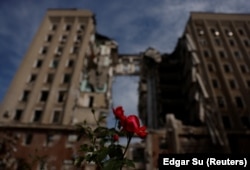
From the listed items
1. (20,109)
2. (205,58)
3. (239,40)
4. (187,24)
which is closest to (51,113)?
(20,109)

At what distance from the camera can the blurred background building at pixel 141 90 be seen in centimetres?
2553

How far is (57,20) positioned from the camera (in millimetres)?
42969

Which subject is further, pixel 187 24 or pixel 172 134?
pixel 187 24

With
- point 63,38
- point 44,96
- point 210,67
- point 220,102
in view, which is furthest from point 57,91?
point 210,67

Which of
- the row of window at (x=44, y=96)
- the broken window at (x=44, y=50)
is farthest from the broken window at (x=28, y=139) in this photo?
the broken window at (x=44, y=50)

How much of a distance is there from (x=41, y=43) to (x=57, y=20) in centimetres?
645

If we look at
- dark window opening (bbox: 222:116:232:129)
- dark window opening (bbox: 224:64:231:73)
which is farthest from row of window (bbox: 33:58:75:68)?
dark window opening (bbox: 224:64:231:73)

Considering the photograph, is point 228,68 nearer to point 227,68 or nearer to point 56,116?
point 227,68

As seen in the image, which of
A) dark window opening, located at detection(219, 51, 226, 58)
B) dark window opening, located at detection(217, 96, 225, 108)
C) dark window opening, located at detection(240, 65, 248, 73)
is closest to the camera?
dark window opening, located at detection(217, 96, 225, 108)

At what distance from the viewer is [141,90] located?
139 ft

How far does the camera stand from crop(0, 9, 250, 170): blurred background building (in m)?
25.5

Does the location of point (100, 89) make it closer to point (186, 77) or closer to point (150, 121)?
point (150, 121)

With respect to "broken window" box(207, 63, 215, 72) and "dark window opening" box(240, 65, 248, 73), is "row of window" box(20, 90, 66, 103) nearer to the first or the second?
"broken window" box(207, 63, 215, 72)

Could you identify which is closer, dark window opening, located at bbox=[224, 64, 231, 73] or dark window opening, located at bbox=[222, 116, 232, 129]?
dark window opening, located at bbox=[222, 116, 232, 129]
